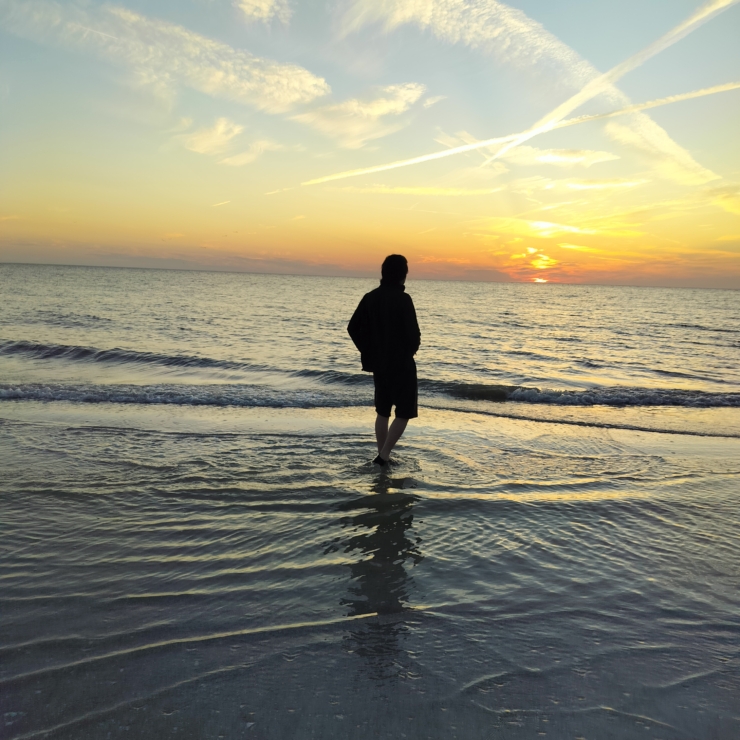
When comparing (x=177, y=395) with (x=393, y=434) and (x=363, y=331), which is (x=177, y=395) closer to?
(x=363, y=331)

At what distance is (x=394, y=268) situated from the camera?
18.7 ft

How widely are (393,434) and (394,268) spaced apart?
171 centimetres

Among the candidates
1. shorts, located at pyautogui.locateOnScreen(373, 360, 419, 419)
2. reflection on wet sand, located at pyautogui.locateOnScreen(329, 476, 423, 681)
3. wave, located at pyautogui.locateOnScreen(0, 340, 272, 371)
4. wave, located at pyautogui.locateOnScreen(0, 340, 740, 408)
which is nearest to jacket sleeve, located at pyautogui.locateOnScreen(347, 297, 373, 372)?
shorts, located at pyautogui.locateOnScreen(373, 360, 419, 419)

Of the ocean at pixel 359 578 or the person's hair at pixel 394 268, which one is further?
the person's hair at pixel 394 268

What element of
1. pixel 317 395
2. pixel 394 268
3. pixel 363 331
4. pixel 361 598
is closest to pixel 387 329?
pixel 363 331

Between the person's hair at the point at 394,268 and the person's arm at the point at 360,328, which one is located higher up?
the person's hair at the point at 394,268

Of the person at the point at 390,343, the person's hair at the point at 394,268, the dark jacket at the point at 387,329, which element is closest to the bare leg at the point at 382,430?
the person at the point at 390,343

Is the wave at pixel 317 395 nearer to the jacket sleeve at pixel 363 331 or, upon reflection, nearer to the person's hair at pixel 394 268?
the jacket sleeve at pixel 363 331

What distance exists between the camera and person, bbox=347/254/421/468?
5680 millimetres

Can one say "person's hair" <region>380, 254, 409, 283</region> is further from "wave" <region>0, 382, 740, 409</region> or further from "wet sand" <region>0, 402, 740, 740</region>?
"wave" <region>0, 382, 740, 409</region>

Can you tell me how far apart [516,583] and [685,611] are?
0.88 meters

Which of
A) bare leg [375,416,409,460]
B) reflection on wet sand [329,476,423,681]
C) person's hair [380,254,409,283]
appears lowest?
reflection on wet sand [329,476,423,681]

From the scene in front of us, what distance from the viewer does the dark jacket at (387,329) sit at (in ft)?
18.6

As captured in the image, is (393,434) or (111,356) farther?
(111,356)
